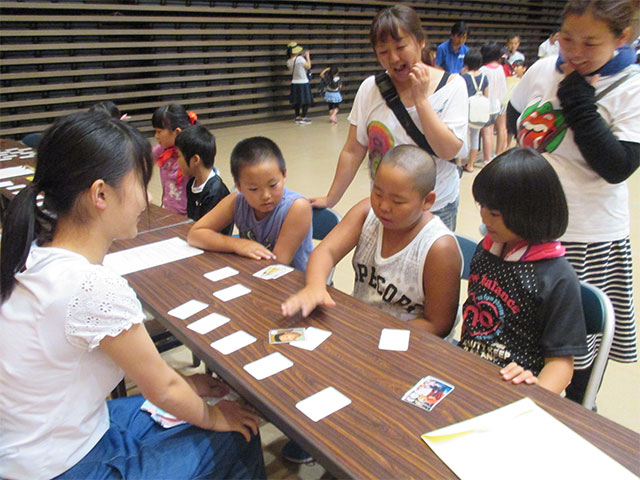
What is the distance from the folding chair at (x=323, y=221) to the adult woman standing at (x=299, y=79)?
26.4 feet

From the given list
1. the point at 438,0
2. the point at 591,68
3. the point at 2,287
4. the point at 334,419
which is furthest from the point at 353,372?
the point at 438,0

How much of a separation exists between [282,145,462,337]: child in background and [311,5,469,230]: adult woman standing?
1.05 ft

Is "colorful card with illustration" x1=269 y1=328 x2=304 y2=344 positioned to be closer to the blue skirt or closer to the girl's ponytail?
the girl's ponytail

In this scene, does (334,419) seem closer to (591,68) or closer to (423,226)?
(423,226)

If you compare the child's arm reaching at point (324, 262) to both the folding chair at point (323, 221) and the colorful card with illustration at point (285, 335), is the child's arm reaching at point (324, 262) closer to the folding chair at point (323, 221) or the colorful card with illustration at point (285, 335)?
the colorful card with illustration at point (285, 335)

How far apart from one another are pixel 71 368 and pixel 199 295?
1.79 feet

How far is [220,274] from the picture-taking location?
5.49 ft

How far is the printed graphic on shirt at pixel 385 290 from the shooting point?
5.27 feet

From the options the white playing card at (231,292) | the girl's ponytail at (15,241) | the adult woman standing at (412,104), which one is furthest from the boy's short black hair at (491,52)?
the girl's ponytail at (15,241)

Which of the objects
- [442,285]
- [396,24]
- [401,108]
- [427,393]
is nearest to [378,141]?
[401,108]

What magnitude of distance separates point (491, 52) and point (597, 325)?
17.8 ft

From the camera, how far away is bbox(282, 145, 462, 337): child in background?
1504 mm

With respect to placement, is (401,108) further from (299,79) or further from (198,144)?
(299,79)

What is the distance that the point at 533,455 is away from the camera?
0.86m
